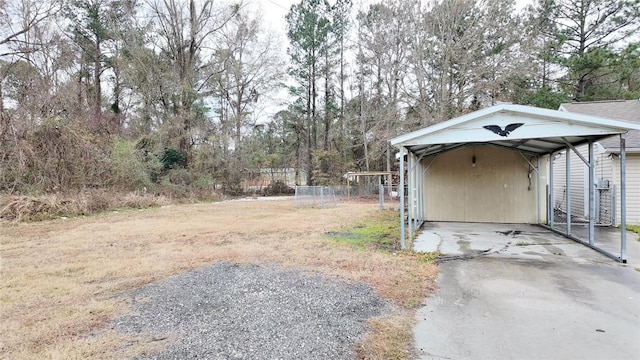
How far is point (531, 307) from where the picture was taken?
3.23m

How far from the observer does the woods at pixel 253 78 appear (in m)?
12.6

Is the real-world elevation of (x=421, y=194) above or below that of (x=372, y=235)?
above

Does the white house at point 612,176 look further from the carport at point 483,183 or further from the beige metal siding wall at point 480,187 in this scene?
the beige metal siding wall at point 480,187

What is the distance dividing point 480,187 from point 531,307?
6571mm

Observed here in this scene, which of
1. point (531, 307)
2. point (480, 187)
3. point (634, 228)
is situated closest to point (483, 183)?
point (480, 187)

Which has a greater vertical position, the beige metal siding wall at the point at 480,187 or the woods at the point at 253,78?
the woods at the point at 253,78

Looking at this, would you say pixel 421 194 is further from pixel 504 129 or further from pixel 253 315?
Answer: pixel 253 315

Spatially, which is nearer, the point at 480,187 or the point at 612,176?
the point at 612,176

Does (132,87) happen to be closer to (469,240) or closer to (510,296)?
(469,240)

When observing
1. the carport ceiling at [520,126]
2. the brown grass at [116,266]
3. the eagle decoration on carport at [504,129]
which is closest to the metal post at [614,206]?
the carport ceiling at [520,126]

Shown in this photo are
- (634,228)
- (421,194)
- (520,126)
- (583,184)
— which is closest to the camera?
(520,126)

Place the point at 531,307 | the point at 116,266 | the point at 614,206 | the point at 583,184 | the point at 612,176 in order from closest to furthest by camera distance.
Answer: the point at 531,307 → the point at 116,266 → the point at 614,206 → the point at 612,176 → the point at 583,184

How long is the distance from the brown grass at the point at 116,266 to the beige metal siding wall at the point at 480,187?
3003 millimetres

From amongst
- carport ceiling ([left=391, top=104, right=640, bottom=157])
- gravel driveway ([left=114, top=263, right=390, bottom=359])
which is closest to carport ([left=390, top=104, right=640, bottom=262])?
→ carport ceiling ([left=391, top=104, right=640, bottom=157])
